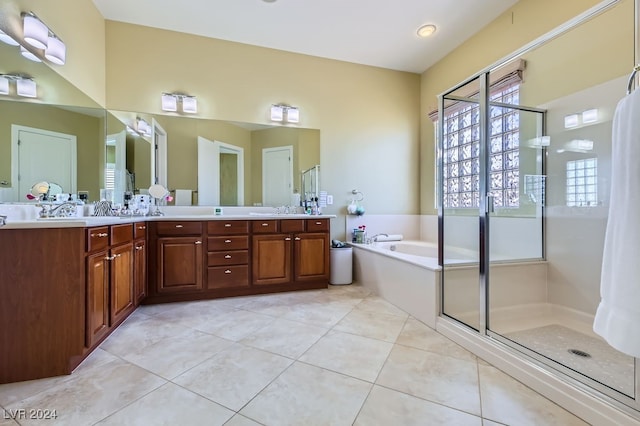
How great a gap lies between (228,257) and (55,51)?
81.5 inches

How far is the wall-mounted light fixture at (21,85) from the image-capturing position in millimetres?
1849

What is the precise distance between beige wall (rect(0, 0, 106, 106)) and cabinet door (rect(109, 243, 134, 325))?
1.38 m

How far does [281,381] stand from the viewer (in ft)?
4.85

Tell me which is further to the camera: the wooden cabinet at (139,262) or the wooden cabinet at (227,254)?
the wooden cabinet at (227,254)

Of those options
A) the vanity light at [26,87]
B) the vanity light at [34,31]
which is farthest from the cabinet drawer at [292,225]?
the vanity light at [34,31]

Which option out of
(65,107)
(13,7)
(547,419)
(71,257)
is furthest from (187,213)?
(547,419)

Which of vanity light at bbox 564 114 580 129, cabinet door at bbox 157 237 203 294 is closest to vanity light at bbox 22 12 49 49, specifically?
cabinet door at bbox 157 237 203 294

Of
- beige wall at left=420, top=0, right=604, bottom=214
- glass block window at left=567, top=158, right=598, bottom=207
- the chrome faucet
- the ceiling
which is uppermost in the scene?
the ceiling

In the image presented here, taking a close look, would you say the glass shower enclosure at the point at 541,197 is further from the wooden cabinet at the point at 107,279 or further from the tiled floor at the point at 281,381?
the wooden cabinet at the point at 107,279

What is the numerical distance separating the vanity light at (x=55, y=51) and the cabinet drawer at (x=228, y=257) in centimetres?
190

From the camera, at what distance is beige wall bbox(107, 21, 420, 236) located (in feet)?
9.76

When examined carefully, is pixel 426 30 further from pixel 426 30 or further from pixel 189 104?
pixel 189 104

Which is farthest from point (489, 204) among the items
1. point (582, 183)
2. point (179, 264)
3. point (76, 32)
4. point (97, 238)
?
point (76, 32)

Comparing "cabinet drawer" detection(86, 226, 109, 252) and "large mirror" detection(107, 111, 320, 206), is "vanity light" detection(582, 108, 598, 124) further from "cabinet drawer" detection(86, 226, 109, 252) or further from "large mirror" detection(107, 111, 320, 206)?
"cabinet drawer" detection(86, 226, 109, 252)
